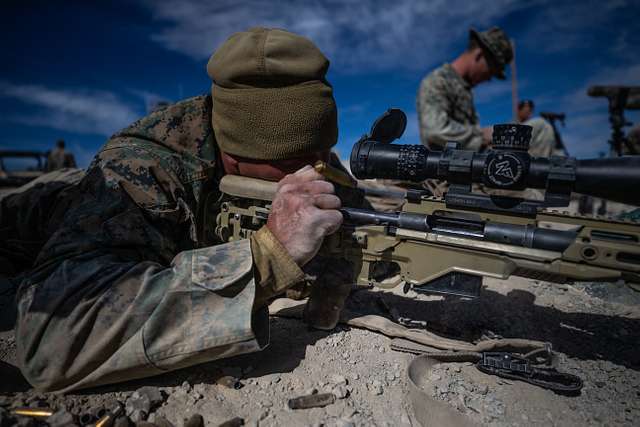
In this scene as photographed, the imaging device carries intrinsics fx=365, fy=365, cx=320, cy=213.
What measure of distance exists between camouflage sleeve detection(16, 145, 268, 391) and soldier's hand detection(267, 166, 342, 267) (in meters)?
0.24

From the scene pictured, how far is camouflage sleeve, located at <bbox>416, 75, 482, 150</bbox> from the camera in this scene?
550 cm

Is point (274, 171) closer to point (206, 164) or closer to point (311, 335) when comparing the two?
point (206, 164)

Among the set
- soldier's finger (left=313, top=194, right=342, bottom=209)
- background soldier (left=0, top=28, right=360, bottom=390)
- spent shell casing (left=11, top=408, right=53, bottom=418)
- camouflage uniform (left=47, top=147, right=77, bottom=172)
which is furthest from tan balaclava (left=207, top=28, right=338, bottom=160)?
camouflage uniform (left=47, top=147, right=77, bottom=172)

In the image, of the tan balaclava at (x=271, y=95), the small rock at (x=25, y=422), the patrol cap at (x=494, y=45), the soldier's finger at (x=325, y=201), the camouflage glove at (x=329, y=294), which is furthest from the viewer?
the patrol cap at (x=494, y=45)

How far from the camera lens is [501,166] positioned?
6.25 ft

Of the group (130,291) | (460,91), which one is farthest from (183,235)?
(460,91)

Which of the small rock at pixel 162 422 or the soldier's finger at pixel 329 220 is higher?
the soldier's finger at pixel 329 220

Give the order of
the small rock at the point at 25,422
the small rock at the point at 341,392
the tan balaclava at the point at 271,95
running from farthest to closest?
1. the tan balaclava at the point at 271,95
2. the small rock at the point at 341,392
3. the small rock at the point at 25,422

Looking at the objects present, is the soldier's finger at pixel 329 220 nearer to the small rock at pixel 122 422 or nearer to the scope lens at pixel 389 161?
the scope lens at pixel 389 161

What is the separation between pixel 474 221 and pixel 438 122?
3975mm

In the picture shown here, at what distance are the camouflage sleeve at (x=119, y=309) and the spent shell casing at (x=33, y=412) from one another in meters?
0.11

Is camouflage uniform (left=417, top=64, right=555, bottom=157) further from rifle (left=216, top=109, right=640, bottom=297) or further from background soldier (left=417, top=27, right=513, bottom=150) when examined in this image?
rifle (left=216, top=109, right=640, bottom=297)

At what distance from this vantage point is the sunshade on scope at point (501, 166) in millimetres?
1726

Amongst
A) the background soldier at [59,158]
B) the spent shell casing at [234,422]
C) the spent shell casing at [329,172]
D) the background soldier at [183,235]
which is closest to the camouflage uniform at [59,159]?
the background soldier at [59,158]
